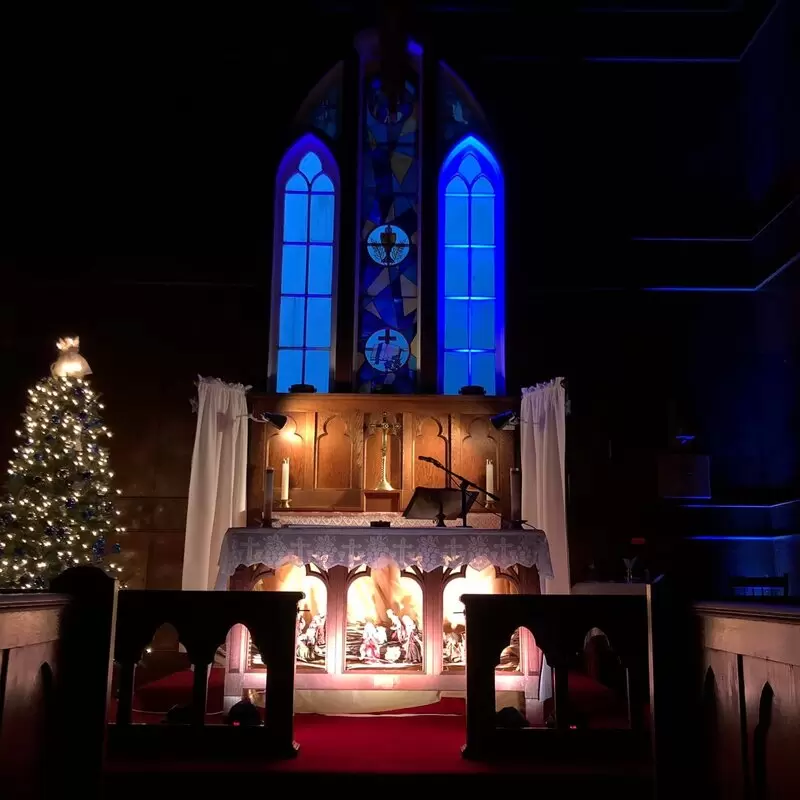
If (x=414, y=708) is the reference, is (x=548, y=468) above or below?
above

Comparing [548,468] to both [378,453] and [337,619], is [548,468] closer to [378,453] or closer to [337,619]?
[378,453]

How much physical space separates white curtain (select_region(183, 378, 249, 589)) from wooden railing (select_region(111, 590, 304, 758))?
3475mm

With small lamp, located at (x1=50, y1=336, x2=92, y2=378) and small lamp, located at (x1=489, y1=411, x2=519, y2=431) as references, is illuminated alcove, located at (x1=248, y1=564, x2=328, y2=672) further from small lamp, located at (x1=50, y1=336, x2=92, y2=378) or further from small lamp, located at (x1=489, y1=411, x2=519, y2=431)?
small lamp, located at (x1=50, y1=336, x2=92, y2=378)

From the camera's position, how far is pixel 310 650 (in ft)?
18.3

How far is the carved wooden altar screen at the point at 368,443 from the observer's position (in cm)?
845

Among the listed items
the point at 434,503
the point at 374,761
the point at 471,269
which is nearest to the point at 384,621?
the point at 434,503

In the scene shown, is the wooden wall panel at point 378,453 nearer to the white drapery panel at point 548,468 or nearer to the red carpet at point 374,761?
the white drapery panel at point 548,468

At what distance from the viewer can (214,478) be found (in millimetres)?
8031

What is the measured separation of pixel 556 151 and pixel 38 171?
218 inches

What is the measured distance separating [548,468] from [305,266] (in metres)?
3.50

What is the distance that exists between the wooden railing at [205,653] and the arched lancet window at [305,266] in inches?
195

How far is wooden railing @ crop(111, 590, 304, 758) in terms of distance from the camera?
161 inches

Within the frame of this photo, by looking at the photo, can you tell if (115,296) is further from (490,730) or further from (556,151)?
(490,730)

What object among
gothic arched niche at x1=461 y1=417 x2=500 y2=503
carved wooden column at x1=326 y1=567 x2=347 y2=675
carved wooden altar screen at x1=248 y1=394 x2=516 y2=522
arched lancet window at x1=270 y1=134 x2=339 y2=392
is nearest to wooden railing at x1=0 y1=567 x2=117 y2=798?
carved wooden column at x1=326 y1=567 x2=347 y2=675
